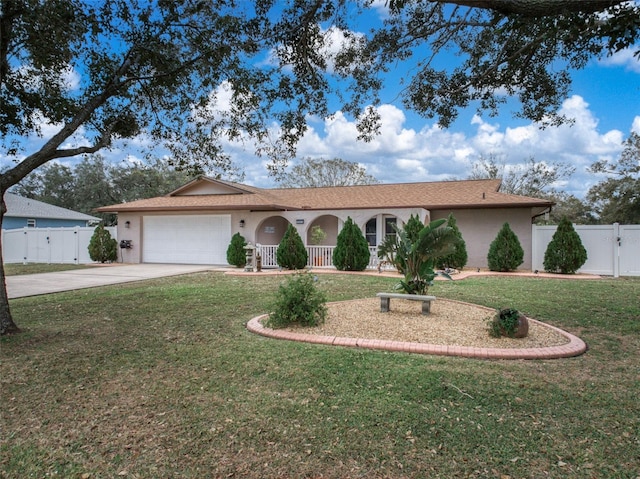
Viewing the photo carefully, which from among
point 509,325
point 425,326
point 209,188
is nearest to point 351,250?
point 425,326

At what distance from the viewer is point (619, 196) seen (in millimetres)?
24391

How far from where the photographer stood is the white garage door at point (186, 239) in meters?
17.6

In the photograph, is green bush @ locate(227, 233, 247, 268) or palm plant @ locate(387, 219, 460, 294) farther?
green bush @ locate(227, 233, 247, 268)

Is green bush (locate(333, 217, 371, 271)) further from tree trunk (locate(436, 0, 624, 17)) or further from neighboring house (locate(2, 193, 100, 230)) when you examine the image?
neighboring house (locate(2, 193, 100, 230))

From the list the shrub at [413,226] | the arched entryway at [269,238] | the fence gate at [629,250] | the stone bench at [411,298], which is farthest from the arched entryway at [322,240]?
the fence gate at [629,250]

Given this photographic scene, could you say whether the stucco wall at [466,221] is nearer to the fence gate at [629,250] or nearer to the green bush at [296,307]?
the fence gate at [629,250]

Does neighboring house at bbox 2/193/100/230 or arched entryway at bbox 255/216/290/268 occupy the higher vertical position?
neighboring house at bbox 2/193/100/230

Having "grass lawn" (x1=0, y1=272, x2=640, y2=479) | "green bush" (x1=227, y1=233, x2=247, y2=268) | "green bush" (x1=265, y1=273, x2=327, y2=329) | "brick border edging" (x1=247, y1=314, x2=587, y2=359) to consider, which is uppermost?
"green bush" (x1=227, y1=233, x2=247, y2=268)

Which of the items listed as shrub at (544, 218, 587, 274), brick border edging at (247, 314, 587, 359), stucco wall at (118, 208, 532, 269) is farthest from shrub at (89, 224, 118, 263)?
shrub at (544, 218, 587, 274)

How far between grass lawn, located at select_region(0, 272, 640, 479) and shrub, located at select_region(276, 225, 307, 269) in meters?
9.14

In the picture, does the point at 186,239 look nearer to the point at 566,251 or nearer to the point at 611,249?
the point at 566,251

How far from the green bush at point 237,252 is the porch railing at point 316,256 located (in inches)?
30.5

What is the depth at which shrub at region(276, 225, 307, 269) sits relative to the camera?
15039mm

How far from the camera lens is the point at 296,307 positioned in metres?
5.93
